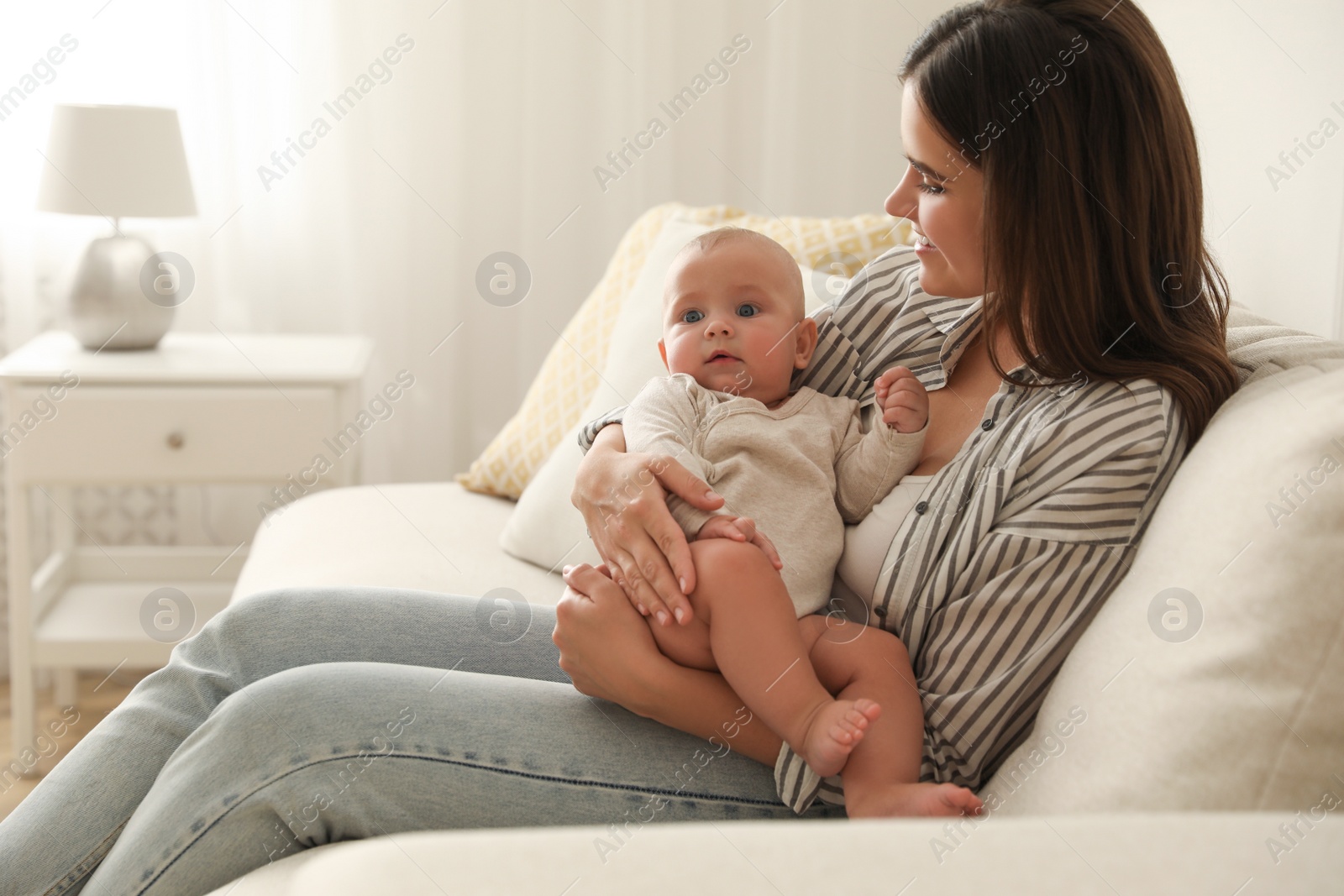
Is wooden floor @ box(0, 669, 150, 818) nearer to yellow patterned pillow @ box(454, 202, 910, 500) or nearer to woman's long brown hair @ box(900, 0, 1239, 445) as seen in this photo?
yellow patterned pillow @ box(454, 202, 910, 500)

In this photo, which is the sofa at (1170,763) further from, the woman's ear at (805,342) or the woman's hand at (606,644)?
the woman's ear at (805,342)

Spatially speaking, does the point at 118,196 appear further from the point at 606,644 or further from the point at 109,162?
the point at 606,644

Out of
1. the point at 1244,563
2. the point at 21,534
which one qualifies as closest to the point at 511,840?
the point at 1244,563

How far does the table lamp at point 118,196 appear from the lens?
197 centimetres

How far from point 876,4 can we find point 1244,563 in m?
1.94

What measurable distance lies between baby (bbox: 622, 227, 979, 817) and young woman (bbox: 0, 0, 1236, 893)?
0.10 feet

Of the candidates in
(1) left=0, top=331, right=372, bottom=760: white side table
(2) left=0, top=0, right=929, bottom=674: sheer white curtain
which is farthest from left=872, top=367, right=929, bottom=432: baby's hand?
(2) left=0, top=0, right=929, bottom=674: sheer white curtain

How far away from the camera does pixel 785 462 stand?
107 centimetres

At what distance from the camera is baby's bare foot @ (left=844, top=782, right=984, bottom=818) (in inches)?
31.6

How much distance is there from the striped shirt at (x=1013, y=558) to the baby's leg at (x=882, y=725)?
24 millimetres

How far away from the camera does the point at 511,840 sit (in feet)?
2.01

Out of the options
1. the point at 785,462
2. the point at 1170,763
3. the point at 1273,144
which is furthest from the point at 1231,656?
the point at 1273,144

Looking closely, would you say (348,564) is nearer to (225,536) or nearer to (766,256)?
(766,256)

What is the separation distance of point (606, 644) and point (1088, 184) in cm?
58
